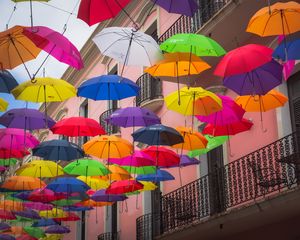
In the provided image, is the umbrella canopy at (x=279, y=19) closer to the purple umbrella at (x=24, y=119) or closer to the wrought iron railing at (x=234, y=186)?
the wrought iron railing at (x=234, y=186)

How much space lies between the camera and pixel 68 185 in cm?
1484

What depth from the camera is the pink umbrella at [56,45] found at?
31.0 ft

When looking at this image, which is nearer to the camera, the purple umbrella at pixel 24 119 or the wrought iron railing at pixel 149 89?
the purple umbrella at pixel 24 119

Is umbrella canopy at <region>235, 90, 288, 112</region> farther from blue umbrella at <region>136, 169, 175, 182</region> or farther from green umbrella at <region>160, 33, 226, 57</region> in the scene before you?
blue umbrella at <region>136, 169, 175, 182</region>

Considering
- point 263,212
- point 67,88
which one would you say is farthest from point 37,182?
Answer: point 263,212

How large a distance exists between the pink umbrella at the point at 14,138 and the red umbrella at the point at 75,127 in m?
0.88

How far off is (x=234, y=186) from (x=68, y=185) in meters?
4.24

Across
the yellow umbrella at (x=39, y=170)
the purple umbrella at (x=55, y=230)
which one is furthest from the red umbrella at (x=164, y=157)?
the purple umbrella at (x=55, y=230)

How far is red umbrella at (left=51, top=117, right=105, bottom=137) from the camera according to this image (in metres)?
12.6

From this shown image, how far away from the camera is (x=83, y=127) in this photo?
12.7m

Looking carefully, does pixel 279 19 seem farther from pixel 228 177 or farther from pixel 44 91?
pixel 228 177

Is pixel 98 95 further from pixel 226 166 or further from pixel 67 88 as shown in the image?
pixel 226 166

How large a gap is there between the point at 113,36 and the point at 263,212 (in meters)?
4.82

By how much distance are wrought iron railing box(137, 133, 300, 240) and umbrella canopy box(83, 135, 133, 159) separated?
2.43 meters
